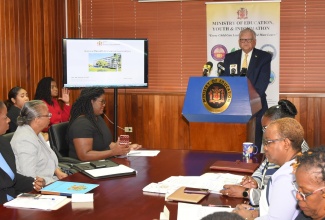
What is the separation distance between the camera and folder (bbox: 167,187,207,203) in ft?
7.76

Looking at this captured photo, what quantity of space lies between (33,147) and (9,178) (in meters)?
0.46

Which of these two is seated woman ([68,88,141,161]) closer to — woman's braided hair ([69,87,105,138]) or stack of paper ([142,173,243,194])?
woman's braided hair ([69,87,105,138])

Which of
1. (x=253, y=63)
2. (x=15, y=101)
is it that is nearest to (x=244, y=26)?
(x=253, y=63)

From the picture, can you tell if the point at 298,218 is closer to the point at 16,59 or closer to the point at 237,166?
the point at 237,166

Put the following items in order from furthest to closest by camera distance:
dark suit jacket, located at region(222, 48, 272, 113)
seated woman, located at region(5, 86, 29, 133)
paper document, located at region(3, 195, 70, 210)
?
seated woman, located at region(5, 86, 29, 133) → dark suit jacket, located at region(222, 48, 272, 113) → paper document, located at region(3, 195, 70, 210)

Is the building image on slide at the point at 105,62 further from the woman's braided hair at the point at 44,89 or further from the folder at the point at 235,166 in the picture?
the folder at the point at 235,166

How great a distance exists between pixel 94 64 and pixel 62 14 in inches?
40.5

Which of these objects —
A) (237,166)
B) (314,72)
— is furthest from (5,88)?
(314,72)

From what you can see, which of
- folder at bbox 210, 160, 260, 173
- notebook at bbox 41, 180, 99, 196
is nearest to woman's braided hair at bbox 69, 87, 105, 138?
folder at bbox 210, 160, 260, 173

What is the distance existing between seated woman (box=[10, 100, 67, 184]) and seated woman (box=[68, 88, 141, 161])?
0.28 metres

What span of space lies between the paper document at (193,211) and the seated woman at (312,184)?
1.71 feet

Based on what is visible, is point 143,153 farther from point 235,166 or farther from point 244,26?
point 244,26

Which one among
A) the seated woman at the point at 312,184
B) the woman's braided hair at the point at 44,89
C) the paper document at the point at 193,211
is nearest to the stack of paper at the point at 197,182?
the paper document at the point at 193,211

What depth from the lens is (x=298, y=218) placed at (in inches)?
80.0
